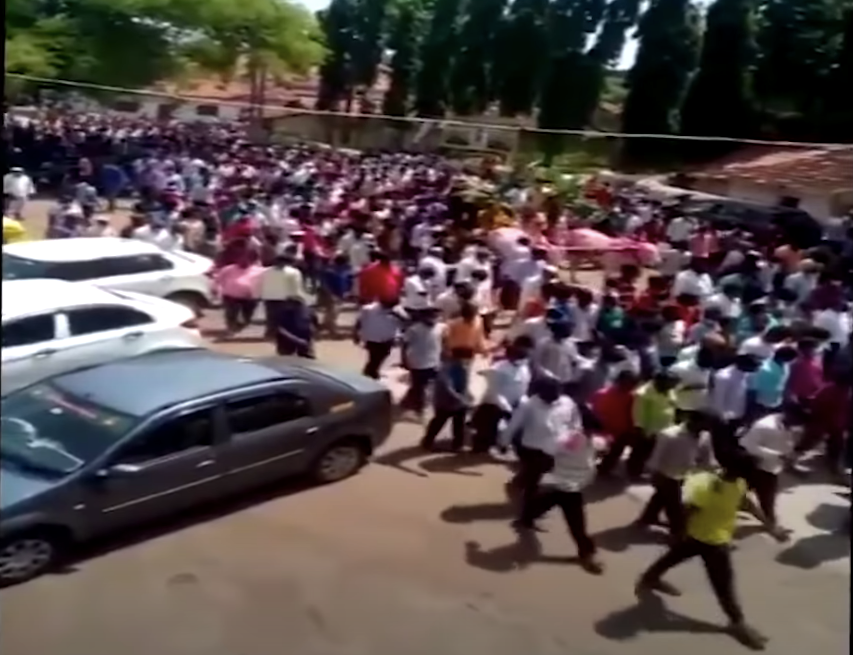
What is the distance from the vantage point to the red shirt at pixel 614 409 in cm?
149

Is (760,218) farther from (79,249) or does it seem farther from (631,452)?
(79,249)

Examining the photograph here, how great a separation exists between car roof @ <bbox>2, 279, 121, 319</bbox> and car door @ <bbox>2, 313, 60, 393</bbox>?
0.04ft

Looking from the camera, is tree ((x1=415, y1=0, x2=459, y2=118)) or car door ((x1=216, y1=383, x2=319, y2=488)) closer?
car door ((x1=216, y1=383, x2=319, y2=488))

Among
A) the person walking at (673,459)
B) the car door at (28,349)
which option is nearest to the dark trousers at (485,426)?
the person walking at (673,459)

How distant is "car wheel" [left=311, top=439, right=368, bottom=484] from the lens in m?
1.50

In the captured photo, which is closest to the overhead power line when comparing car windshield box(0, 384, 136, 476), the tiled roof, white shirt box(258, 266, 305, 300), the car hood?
the tiled roof

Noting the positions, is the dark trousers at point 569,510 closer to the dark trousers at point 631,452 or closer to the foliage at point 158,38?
the dark trousers at point 631,452

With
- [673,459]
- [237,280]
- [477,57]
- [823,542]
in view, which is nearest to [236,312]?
[237,280]

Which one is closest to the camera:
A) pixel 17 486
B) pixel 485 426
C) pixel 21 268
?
pixel 17 486

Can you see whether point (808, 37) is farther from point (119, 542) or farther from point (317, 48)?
point (119, 542)

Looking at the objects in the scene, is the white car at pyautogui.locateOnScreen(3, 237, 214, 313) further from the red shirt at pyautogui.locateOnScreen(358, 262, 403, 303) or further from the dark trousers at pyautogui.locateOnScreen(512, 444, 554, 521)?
the dark trousers at pyautogui.locateOnScreen(512, 444, 554, 521)

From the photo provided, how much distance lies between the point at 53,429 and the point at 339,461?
0.36m

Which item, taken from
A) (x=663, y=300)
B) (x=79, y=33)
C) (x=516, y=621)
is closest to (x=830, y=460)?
(x=663, y=300)

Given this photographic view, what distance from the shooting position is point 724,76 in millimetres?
1539
